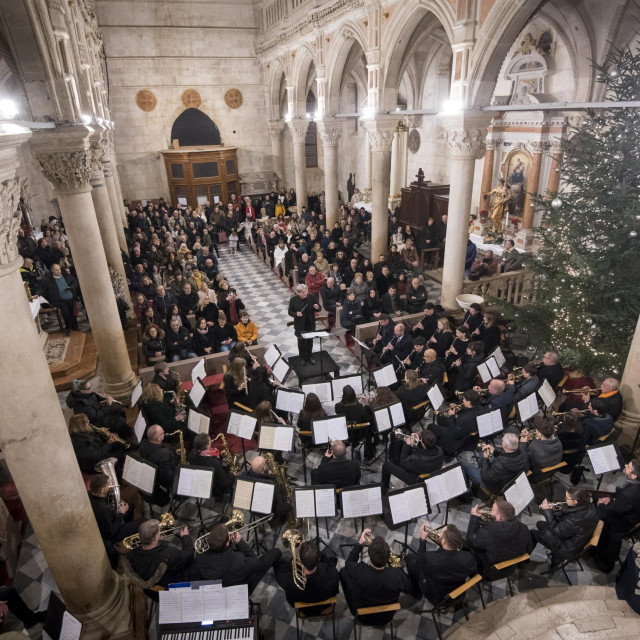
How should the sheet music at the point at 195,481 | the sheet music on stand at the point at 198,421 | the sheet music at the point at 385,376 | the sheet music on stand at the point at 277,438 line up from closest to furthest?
the sheet music at the point at 195,481 < the sheet music on stand at the point at 277,438 < the sheet music on stand at the point at 198,421 < the sheet music at the point at 385,376

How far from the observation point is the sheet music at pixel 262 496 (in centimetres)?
496

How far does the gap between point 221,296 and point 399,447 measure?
5.79m

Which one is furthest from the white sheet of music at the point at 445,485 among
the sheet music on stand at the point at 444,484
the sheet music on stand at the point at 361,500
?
the sheet music on stand at the point at 361,500

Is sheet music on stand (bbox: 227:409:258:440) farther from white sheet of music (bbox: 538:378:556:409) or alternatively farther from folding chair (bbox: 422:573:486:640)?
white sheet of music (bbox: 538:378:556:409)

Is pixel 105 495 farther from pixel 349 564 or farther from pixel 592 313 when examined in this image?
pixel 592 313

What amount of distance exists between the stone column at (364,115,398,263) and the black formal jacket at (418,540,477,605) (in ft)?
36.9

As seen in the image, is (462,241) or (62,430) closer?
(62,430)

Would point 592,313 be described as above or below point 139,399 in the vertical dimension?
above

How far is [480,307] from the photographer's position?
29.8 ft

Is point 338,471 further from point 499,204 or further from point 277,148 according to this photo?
point 277,148

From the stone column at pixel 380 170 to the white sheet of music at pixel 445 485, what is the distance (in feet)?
33.9

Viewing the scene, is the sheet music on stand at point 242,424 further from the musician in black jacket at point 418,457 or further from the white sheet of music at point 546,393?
the white sheet of music at point 546,393

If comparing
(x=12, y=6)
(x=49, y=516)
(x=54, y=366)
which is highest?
(x=12, y=6)

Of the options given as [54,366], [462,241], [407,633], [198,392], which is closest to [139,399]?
[198,392]
